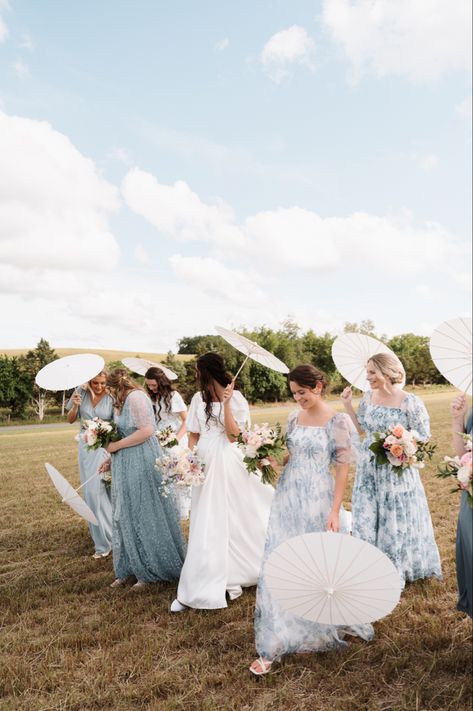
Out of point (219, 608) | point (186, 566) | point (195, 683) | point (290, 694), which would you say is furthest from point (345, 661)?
point (186, 566)

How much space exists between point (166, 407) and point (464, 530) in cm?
567

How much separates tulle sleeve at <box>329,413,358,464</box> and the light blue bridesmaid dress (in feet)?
12.0

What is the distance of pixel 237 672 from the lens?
4.19m

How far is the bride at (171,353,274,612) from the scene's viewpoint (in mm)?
5438

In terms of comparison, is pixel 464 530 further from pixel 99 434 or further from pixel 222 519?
pixel 99 434

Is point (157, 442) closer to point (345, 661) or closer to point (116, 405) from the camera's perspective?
point (116, 405)

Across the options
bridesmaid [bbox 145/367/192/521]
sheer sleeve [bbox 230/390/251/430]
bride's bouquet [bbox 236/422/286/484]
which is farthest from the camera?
bridesmaid [bbox 145/367/192/521]

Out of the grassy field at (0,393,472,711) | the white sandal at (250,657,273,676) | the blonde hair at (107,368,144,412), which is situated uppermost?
the blonde hair at (107,368,144,412)

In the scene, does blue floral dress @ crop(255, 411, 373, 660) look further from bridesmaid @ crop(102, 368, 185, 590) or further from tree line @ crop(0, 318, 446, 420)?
tree line @ crop(0, 318, 446, 420)

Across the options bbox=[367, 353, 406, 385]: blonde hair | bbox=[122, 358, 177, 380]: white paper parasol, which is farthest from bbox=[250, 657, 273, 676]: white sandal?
bbox=[122, 358, 177, 380]: white paper parasol

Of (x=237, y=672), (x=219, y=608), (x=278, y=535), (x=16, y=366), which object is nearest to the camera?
(x=237, y=672)

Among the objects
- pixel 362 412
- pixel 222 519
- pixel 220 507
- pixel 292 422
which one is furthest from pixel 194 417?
pixel 362 412

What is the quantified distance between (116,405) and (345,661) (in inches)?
145

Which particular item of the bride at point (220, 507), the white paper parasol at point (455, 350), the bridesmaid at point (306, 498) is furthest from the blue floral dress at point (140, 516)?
the white paper parasol at point (455, 350)
